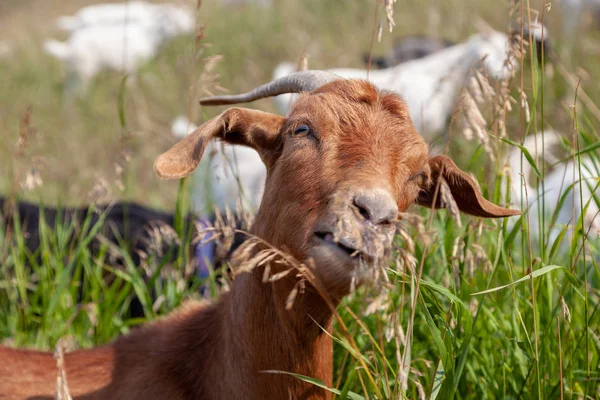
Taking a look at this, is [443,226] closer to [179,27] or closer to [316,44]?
[316,44]

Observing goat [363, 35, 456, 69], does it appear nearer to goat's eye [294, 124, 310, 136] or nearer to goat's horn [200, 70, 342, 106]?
goat's horn [200, 70, 342, 106]

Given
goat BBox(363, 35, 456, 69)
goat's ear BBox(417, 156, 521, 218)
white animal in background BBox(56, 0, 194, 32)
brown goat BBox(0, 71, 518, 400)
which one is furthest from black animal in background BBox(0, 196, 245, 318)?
white animal in background BBox(56, 0, 194, 32)

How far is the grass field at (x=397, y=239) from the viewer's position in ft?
8.65

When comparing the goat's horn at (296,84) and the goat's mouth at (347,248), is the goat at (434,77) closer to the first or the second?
the goat's horn at (296,84)

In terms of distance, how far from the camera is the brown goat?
217 centimetres

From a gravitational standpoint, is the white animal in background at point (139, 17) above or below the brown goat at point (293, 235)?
above

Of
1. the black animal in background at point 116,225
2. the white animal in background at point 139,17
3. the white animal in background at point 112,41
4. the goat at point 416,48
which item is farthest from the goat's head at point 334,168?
the white animal in background at point 139,17

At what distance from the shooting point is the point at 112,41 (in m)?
11.7

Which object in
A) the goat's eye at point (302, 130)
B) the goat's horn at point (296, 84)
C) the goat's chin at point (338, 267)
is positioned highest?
the goat's horn at point (296, 84)

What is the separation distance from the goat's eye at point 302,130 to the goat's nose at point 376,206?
48 cm

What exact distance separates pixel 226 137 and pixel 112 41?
31.2ft

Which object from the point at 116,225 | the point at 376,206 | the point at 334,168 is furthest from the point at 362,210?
the point at 116,225

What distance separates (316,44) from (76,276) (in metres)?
6.90

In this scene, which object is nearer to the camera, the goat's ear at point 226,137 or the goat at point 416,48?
the goat's ear at point 226,137
